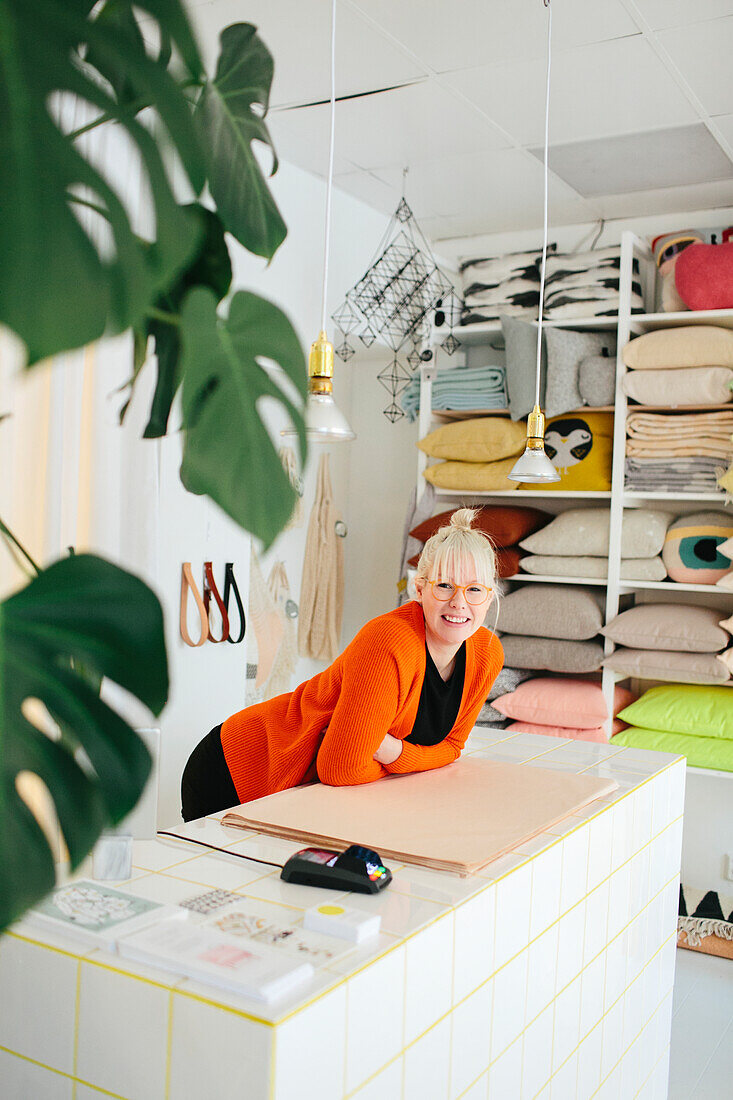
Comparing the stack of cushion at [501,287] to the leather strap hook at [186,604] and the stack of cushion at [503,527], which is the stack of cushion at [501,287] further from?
the leather strap hook at [186,604]

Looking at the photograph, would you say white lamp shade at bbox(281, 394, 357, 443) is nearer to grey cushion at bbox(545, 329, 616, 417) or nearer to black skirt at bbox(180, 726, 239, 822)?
black skirt at bbox(180, 726, 239, 822)

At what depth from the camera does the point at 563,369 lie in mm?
3643

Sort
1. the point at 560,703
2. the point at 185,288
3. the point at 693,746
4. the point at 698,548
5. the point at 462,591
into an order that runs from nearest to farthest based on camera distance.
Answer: the point at 185,288 < the point at 462,591 < the point at 693,746 < the point at 698,548 < the point at 560,703

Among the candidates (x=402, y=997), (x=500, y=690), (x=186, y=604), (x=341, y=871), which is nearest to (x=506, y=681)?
(x=500, y=690)

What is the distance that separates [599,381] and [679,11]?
1.38 m

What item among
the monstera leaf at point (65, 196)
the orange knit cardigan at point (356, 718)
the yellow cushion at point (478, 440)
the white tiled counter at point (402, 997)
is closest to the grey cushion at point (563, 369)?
the yellow cushion at point (478, 440)

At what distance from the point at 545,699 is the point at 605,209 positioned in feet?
6.59

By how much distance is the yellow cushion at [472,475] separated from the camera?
3760 millimetres

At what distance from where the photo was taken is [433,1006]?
120 cm

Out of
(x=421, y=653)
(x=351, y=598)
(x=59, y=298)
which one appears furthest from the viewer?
(x=351, y=598)

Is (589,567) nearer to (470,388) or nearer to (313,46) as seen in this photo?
(470,388)

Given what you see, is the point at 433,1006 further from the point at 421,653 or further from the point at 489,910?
the point at 421,653

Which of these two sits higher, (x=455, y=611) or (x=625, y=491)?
(x=625, y=491)

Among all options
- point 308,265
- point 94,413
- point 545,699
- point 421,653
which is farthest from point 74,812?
point 308,265
